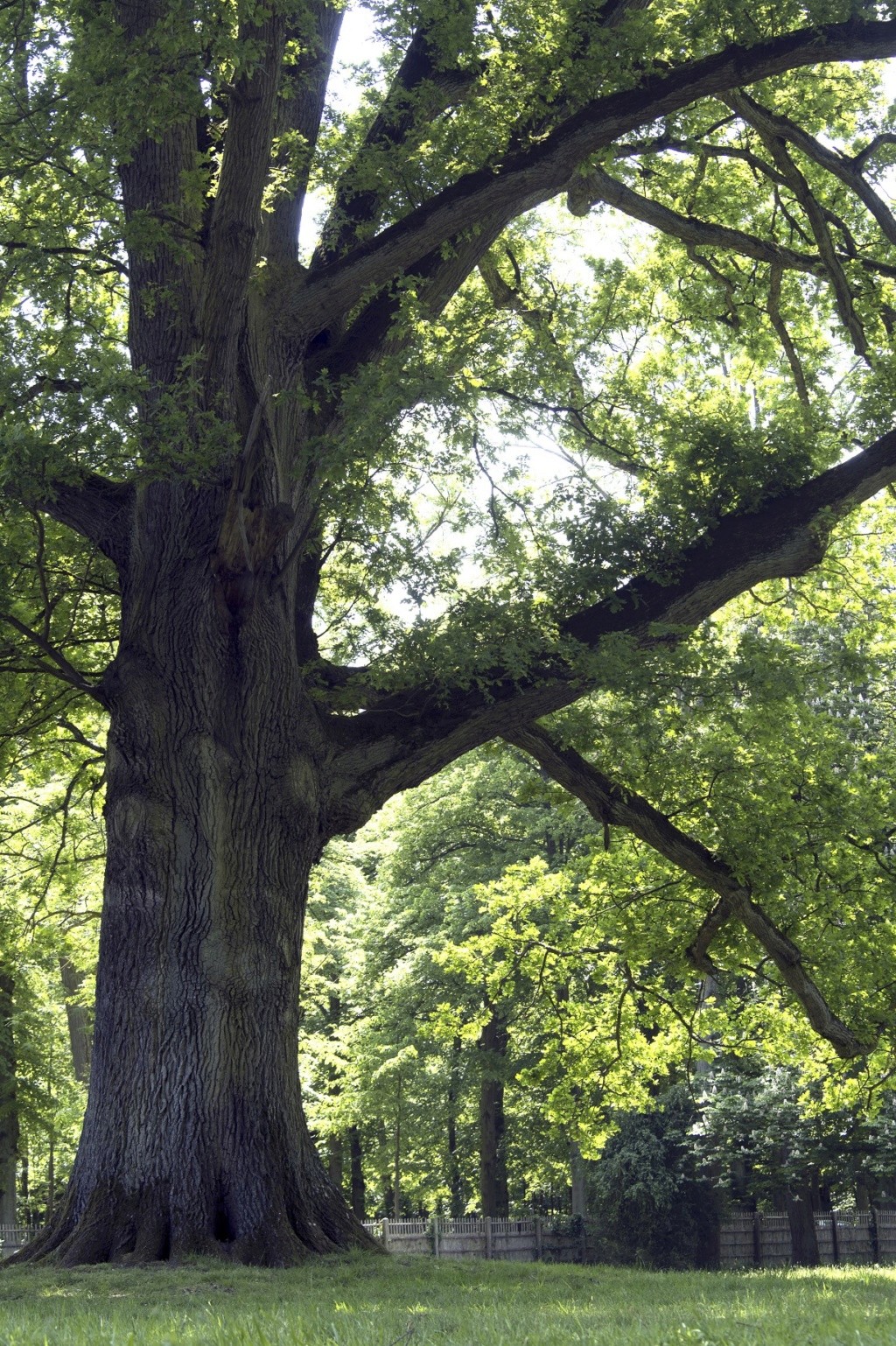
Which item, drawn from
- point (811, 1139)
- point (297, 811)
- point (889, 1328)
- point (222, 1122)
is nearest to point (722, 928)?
point (297, 811)

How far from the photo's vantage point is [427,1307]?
6.66 meters

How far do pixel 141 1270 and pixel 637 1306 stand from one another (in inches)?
124

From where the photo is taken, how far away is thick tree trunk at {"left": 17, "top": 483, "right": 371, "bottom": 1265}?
894cm

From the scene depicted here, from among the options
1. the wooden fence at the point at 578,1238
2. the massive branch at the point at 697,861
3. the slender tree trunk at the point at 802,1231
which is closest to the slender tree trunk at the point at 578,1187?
the wooden fence at the point at 578,1238

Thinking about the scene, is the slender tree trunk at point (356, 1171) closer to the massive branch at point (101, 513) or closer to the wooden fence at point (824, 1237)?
the wooden fence at point (824, 1237)

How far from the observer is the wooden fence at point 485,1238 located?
28.0m

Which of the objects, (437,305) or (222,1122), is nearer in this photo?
(222,1122)

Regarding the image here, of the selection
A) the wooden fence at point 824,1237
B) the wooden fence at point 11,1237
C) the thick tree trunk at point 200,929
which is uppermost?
the thick tree trunk at point 200,929

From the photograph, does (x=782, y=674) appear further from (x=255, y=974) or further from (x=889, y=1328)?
(x=889, y=1328)

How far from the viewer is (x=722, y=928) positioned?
14.8 meters

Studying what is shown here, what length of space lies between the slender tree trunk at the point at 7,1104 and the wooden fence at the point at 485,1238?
887 cm

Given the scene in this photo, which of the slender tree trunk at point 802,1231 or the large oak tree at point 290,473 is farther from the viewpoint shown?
the slender tree trunk at point 802,1231

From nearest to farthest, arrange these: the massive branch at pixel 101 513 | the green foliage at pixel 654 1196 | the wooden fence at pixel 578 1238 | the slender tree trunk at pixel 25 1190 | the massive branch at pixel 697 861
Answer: the massive branch at pixel 101 513
the massive branch at pixel 697 861
the wooden fence at pixel 578 1238
the green foliage at pixel 654 1196
the slender tree trunk at pixel 25 1190

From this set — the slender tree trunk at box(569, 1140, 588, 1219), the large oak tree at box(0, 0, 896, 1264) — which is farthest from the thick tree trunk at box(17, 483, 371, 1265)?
the slender tree trunk at box(569, 1140, 588, 1219)
